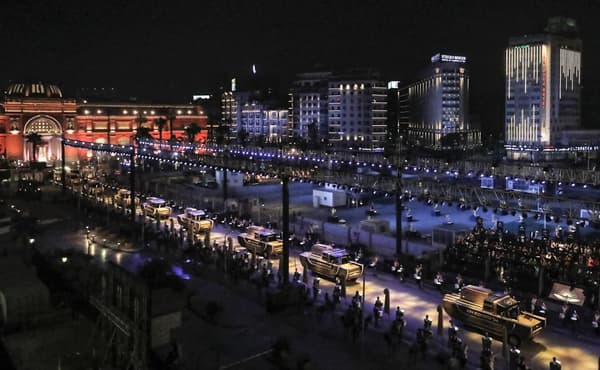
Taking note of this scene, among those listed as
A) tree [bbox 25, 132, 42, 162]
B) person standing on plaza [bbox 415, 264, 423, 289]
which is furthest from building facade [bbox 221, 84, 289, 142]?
person standing on plaza [bbox 415, 264, 423, 289]

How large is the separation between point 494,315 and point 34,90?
93.8 meters

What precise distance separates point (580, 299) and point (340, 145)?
334 feet

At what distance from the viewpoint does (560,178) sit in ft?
96.6

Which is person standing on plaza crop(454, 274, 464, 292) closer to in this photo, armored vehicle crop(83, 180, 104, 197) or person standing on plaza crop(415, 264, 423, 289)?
person standing on plaza crop(415, 264, 423, 289)

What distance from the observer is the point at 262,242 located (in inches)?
1217

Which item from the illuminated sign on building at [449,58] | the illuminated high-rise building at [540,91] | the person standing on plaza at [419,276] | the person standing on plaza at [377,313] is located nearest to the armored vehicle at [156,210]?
the person standing on plaza at [419,276]

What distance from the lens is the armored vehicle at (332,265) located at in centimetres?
2538

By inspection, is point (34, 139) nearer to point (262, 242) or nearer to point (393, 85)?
point (262, 242)

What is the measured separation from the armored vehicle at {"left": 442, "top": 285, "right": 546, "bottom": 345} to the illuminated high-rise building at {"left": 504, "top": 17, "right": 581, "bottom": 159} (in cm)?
12028

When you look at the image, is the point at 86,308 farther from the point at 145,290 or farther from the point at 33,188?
the point at 33,188

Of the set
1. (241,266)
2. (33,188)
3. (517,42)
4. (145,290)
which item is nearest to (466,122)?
(517,42)

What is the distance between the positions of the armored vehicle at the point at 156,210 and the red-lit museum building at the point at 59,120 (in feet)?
152

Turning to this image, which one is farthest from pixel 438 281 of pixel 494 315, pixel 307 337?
pixel 307 337

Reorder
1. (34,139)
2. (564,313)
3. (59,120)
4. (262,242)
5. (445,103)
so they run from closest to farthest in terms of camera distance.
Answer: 1. (564,313)
2. (262,242)
3. (34,139)
4. (59,120)
5. (445,103)
